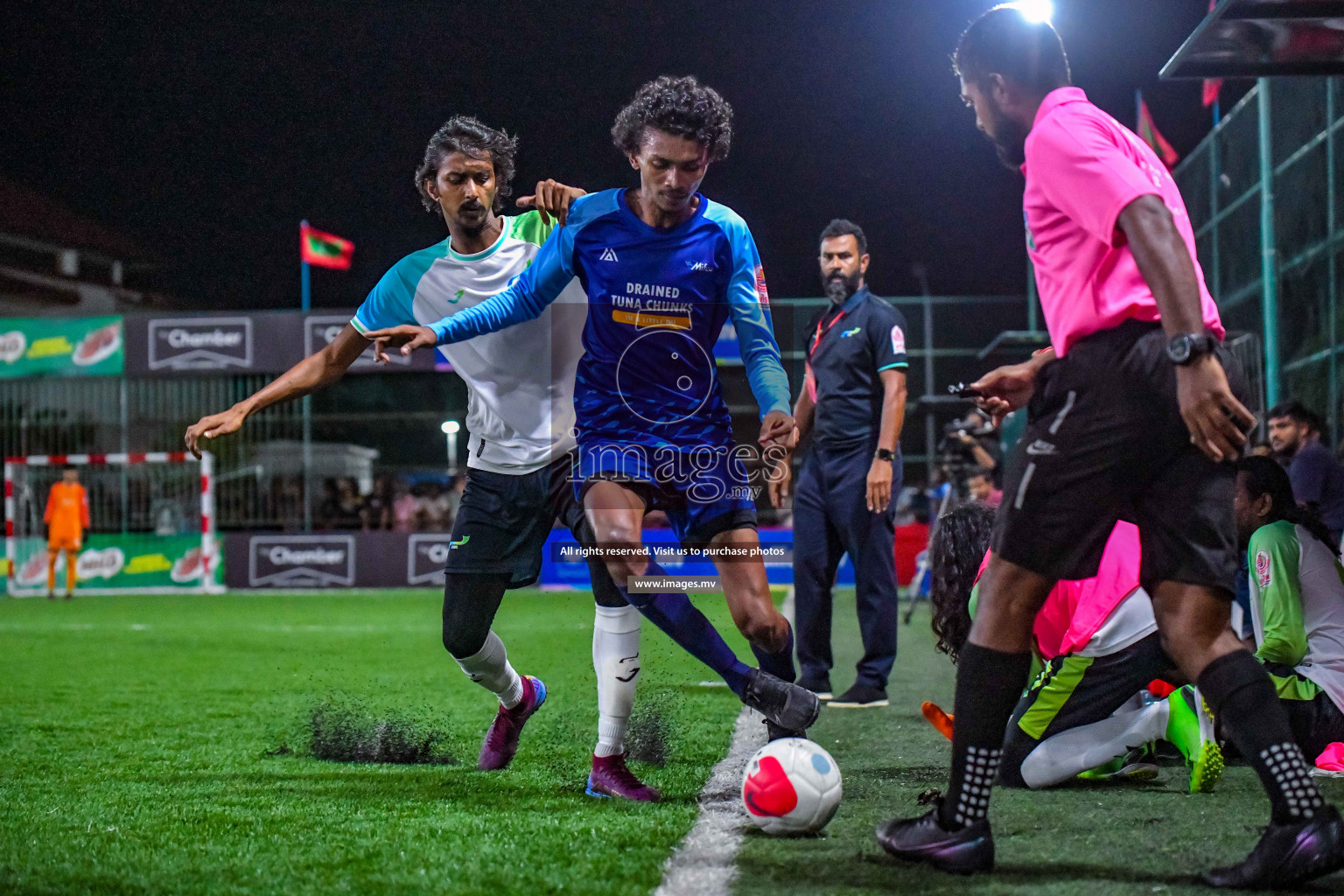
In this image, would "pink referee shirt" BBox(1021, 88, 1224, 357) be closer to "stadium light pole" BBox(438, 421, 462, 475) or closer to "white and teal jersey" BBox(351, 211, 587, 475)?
"white and teal jersey" BBox(351, 211, 587, 475)

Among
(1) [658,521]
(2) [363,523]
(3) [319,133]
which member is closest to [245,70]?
(3) [319,133]

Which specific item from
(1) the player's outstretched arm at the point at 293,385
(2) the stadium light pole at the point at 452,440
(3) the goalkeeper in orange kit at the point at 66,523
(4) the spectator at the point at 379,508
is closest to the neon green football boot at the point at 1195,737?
(1) the player's outstretched arm at the point at 293,385

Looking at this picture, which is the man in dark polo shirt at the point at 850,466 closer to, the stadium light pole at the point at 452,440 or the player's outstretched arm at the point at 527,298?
the player's outstretched arm at the point at 527,298

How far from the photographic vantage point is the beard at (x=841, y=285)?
6.29 m

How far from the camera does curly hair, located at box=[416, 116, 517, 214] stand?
14.3 ft

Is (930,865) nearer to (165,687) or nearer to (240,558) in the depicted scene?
(165,687)

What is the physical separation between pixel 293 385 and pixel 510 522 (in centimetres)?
87

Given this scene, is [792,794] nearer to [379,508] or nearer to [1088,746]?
[1088,746]

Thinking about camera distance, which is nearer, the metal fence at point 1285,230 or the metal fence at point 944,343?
the metal fence at point 1285,230

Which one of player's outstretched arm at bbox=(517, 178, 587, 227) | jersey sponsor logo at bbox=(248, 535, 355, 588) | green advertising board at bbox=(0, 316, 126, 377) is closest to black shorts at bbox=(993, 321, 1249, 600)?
player's outstretched arm at bbox=(517, 178, 587, 227)

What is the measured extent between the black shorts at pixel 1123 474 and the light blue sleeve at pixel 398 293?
249 centimetres

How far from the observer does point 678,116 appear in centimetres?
354

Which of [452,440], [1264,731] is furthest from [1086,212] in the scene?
[452,440]

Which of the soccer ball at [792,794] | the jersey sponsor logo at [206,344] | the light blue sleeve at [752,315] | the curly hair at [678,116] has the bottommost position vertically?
the soccer ball at [792,794]
